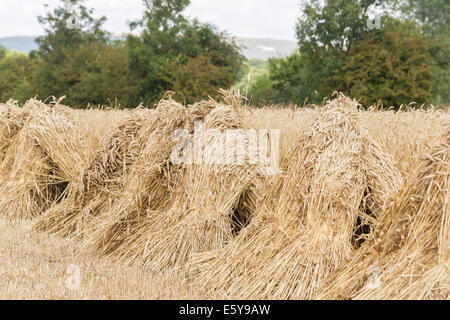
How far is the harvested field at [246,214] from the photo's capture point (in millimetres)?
3066

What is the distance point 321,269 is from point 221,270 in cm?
77

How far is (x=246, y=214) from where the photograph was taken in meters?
4.89

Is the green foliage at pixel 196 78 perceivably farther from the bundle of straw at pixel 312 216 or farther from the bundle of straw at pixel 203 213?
the bundle of straw at pixel 312 216

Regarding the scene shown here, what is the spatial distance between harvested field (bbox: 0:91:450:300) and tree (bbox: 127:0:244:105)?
1958 cm

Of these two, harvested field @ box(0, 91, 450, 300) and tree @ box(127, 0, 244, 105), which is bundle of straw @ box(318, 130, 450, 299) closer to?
harvested field @ box(0, 91, 450, 300)

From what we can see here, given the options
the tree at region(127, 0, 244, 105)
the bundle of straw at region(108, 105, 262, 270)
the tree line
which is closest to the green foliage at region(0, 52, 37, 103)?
the tree line

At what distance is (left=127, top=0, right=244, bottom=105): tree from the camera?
27141 millimetres

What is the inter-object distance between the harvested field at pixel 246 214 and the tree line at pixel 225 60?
14.7 metres

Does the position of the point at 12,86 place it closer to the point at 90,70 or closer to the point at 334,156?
the point at 90,70

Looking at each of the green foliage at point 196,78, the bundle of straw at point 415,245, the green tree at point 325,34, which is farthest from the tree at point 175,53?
the bundle of straw at point 415,245

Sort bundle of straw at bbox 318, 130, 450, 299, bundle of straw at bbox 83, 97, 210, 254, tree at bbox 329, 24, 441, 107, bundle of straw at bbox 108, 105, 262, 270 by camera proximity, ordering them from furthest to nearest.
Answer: tree at bbox 329, 24, 441, 107 → bundle of straw at bbox 83, 97, 210, 254 → bundle of straw at bbox 108, 105, 262, 270 → bundle of straw at bbox 318, 130, 450, 299

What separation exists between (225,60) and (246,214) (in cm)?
2716

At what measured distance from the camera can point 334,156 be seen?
3846 millimetres
